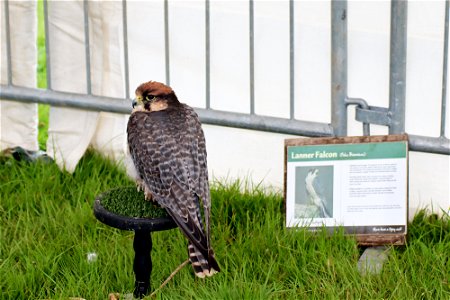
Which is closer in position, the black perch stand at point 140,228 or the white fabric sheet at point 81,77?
the black perch stand at point 140,228

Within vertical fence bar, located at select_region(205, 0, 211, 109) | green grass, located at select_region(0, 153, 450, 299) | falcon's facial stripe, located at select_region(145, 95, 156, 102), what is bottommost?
green grass, located at select_region(0, 153, 450, 299)

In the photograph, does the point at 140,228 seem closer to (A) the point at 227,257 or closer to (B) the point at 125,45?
(A) the point at 227,257

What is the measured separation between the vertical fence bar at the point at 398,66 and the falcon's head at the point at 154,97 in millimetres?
1012

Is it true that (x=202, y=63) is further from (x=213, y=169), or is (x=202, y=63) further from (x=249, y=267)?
(x=249, y=267)

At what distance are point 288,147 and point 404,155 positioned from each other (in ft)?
1.68

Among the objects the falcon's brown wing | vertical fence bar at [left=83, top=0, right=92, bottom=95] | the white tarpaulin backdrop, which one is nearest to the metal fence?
the white tarpaulin backdrop

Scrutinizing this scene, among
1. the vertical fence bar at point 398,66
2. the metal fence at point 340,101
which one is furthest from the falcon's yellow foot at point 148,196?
the vertical fence bar at point 398,66

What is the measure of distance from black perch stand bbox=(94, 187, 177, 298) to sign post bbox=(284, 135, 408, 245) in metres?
0.88

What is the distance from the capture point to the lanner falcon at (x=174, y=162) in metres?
3.94

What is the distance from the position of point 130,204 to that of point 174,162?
0.75 feet

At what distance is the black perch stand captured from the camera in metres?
3.89

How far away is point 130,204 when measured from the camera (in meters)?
4.04

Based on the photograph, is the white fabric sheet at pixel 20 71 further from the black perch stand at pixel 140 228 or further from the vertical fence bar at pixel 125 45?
the black perch stand at pixel 140 228

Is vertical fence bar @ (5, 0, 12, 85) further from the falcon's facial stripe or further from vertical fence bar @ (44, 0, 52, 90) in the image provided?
the falcon's facial stripe
